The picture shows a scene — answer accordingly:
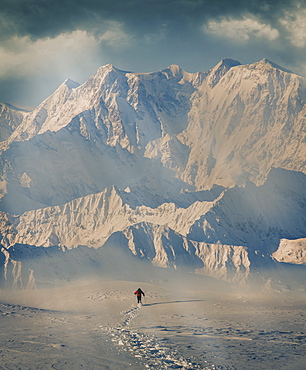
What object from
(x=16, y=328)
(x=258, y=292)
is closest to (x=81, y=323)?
(x=16, y=328)

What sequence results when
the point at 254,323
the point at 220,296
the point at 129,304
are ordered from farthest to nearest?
the point at 220,296 < the point at 129,304 < the point at 254,323

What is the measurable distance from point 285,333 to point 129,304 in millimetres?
50463

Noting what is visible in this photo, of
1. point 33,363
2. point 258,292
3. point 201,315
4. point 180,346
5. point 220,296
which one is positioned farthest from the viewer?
point 258,292

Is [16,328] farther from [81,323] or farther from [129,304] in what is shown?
[129,304]

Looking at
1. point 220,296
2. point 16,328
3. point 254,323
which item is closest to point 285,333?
point 254,323

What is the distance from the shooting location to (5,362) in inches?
2822

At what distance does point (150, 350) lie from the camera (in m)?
78.1

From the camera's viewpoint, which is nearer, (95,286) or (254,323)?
(254,323)

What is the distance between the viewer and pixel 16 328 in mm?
95812

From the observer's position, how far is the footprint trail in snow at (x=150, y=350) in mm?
71387

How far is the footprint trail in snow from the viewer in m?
71.4

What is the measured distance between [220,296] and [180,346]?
99.4 m

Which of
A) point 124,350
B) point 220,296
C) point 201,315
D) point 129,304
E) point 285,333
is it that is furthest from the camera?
point 220,296

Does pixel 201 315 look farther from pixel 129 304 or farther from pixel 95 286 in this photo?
pixel 95 286
